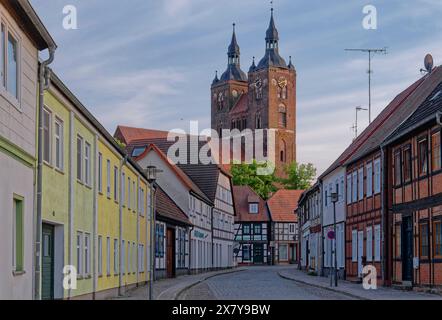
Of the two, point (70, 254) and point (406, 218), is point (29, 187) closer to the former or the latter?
point (70, 254)

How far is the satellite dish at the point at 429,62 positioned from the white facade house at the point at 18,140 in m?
26.3

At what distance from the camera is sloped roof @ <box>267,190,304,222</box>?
97012 mm

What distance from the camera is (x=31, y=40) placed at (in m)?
15.9

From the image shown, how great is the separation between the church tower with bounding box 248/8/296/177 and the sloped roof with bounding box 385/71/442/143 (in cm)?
11414

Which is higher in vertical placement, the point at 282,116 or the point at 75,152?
the point at 282,116

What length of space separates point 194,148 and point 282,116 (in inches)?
3302

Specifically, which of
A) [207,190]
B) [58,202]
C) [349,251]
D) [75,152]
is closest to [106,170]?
[75,152]

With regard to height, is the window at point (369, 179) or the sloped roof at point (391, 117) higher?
the sloped roof at point (391, 117)

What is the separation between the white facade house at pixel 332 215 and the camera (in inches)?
1708

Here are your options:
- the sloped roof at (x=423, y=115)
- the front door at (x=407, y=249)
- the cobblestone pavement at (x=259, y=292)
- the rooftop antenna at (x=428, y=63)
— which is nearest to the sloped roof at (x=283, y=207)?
the rooftop antenna at (x=428, y=63)

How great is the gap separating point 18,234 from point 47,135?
137 inches

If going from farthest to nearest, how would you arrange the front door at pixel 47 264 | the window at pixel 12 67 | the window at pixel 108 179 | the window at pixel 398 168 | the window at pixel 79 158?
the window at pixel 398 168
the window at pixel 108 179
the window at pixel 79 158
the front door at pixel 47 264
the window at pixel 12 67

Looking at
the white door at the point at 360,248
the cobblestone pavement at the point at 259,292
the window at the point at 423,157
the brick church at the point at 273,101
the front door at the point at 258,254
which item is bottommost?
the front door at the point at 258,254

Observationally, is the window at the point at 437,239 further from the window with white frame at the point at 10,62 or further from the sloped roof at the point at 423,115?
the window with white frame at the point at 10,62
